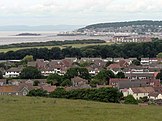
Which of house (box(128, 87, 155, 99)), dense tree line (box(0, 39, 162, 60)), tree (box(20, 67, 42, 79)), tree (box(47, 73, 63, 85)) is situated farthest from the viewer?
dense tree line (box(0, 39, 162, 60))

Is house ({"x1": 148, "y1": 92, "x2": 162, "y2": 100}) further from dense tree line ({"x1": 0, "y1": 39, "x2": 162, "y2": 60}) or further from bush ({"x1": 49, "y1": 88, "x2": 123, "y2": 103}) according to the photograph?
dense tree line ({"x1": 0, "y1": 39, "x2": 162, "y2": 60})

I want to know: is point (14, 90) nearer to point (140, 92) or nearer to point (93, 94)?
point (93, 94)

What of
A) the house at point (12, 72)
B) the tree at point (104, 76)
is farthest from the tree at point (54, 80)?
the house at point (12, 72)

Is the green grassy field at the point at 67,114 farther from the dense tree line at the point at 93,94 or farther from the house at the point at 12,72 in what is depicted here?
the house at the point at 12,72

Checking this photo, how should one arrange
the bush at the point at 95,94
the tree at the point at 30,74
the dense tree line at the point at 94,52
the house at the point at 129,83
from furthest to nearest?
the dense tree line at the point at 94,52
the tree at the point at 30,74
the house at the point at 129,83
the bush at the point at 95,94

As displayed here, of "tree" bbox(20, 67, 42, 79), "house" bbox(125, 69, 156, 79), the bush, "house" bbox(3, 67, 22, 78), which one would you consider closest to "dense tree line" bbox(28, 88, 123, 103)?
the bush

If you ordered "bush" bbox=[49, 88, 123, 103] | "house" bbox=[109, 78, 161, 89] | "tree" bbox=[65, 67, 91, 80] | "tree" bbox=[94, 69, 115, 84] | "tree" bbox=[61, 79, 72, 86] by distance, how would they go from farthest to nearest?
"tree" bbox=[65, 67, 91, 80]
"tree" bbox=[94, 69, 115, 84]
"tree" bbox=[61, 79, 72, 86]
"house" bbox=[109, 78, 161, 89]
"bush" bbox=[49, 88, 123, 103]

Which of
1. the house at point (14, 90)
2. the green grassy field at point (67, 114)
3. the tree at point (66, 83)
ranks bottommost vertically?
the tree at point (66, 83)

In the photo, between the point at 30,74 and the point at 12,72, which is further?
the point at 12,72

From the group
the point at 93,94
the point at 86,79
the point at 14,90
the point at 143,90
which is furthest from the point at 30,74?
the point at 93,94

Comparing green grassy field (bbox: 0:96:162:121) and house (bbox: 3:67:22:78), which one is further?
house (bbox: 3:67:22:78)
